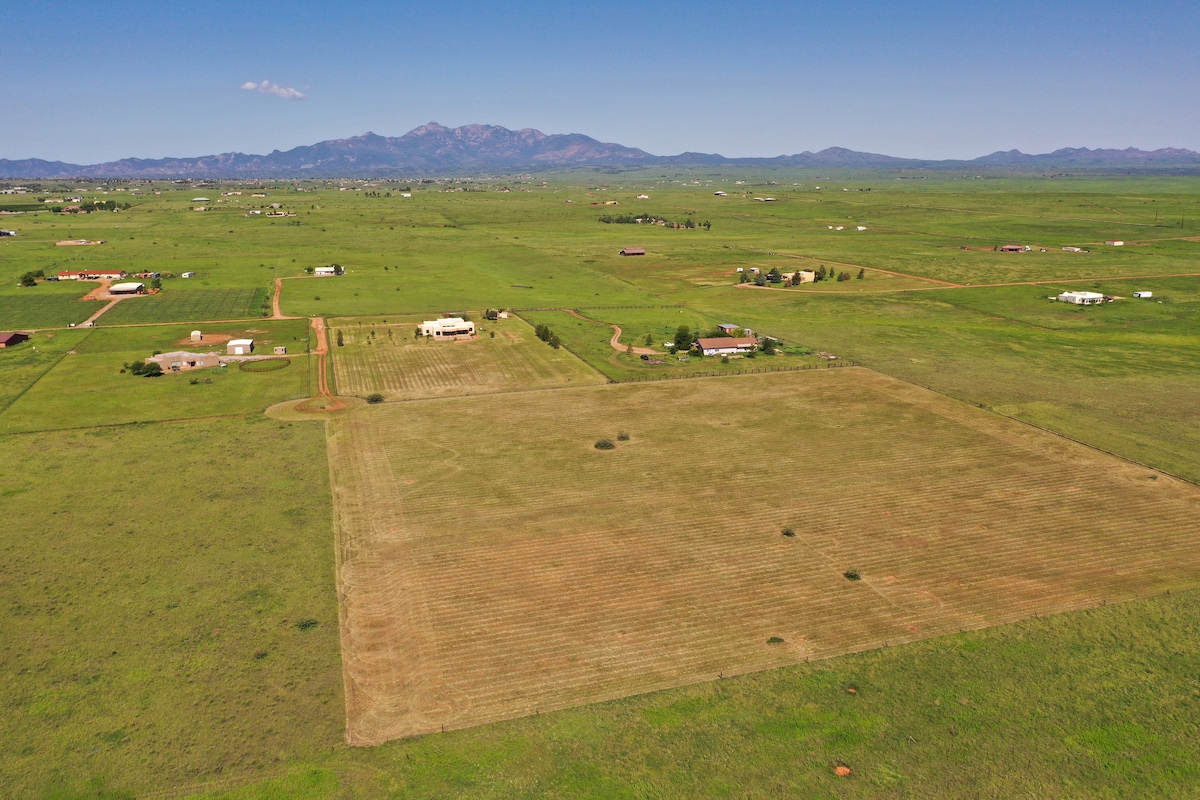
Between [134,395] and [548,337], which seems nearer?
[134,395]

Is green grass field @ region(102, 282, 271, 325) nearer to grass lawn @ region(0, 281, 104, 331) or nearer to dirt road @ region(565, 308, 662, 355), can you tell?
grass lawn @ region(0, 281, 104, 331)

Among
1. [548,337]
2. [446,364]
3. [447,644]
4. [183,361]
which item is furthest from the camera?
[548,337]

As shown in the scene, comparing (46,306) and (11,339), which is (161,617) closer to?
(11,339)

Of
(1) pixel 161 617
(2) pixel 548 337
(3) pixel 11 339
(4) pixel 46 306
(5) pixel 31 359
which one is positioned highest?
(4) pixel 46 306

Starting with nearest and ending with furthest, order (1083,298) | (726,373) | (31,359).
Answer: (726,373)
(31,359)
(1083,298)

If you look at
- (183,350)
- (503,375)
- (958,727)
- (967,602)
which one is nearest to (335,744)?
(958,727)

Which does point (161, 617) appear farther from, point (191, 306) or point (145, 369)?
point (191, 306)

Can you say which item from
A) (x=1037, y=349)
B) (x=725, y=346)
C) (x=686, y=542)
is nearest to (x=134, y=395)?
(x=686, y=542)

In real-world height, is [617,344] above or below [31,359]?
below
